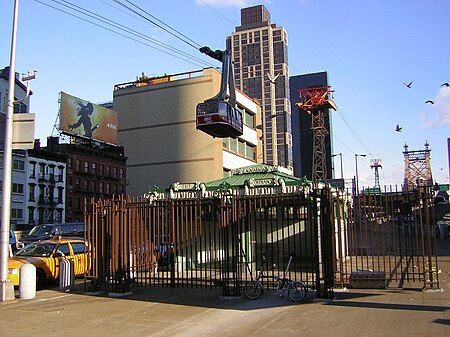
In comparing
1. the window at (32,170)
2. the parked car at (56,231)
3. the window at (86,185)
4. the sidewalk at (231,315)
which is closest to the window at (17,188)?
the window at (32,170)

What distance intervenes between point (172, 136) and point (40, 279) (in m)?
51.2

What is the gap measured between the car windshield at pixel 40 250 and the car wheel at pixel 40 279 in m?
0.66

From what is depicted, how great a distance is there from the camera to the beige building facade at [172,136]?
64.3 metres

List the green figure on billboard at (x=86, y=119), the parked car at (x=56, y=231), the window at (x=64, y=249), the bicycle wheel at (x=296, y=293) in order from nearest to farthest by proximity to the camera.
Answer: the bicycle wheel at (x=296, y=293), the window at (x=64, y=249), the parked car at (x=56, y=231), the green figure on billboard at (x=86, y=119)

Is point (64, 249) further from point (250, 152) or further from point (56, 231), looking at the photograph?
point (250, 152)

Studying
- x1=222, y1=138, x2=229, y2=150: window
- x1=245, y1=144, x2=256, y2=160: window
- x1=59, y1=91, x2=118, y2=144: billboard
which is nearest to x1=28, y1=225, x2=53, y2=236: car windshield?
x1=222, y1=138, x2=229, y2=150: window

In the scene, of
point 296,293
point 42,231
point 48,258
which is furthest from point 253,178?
point 42,231

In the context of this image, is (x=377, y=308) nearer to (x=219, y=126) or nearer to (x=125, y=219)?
(x=125, y=219)

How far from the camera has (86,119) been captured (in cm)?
7006

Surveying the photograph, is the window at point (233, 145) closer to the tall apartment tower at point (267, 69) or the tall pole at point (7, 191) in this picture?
the tall apartment tower at point (267, 69)

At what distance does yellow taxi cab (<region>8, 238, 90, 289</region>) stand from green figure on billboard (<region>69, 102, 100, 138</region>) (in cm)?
5387

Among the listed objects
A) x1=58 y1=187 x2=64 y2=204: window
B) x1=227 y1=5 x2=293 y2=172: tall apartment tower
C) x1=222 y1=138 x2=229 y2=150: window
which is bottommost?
x1=58 y1=187 x2=64 y2=204: window

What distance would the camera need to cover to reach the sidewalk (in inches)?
332

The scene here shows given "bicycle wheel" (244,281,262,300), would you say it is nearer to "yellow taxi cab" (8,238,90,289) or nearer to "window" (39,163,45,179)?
"yellow taxi cab" (8,238,90,289)
